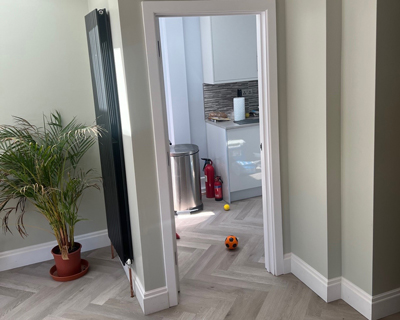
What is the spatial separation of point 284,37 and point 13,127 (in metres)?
2.04

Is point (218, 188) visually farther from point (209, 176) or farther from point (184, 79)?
point (184, 79)

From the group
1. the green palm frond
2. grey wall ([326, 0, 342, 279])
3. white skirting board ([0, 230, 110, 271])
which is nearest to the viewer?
grey wall ([326, 0, 342, 279])

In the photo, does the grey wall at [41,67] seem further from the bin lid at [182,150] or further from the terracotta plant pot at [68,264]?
the bin lid at [182,150]

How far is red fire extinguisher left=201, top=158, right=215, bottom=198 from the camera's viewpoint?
4.89 m

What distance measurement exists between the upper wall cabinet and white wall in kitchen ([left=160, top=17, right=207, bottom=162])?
0.52 feet

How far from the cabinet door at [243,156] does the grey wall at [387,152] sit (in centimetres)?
221

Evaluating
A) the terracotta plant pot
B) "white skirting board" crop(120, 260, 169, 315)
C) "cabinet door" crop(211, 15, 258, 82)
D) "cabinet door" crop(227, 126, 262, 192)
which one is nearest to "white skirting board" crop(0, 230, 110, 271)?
the terracotta plant pot

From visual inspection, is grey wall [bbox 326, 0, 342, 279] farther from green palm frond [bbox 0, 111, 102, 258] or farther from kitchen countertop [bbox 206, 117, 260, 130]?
kitchen countertop [bbox 206, 117, 260, 130]

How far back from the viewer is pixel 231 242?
3.65m

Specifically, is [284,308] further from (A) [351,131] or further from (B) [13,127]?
(B) [13,127]

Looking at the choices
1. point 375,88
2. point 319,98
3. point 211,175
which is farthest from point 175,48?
point 375,88

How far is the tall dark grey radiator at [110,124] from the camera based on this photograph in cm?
276

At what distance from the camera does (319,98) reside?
8.65 ft

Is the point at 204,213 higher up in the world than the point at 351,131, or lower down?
lower down
